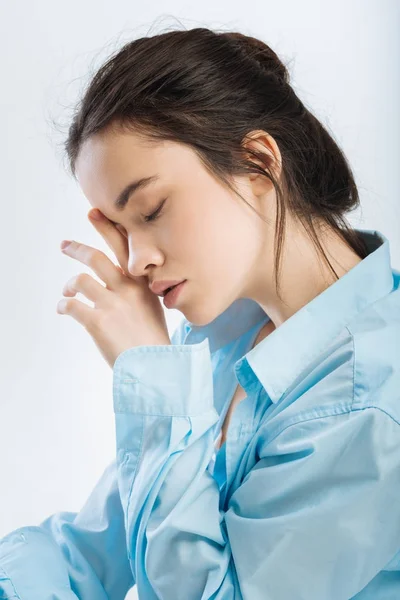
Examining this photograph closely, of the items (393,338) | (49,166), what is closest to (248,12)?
(49,166)

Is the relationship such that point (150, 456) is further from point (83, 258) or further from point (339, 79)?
point (339, 79)

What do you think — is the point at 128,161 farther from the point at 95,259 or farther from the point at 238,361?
the point at 238,361

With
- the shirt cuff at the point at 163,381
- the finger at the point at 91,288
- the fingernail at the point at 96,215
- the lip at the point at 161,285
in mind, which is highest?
the fingernail at the point at 96,215

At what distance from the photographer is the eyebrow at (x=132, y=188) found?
111cm

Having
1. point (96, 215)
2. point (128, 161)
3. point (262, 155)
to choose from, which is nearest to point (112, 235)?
point (96, 215)

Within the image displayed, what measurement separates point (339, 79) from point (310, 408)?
3.03 feet

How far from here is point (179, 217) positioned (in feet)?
3.69

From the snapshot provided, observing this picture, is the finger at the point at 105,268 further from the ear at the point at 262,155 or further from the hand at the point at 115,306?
the ear at the point at 262,155

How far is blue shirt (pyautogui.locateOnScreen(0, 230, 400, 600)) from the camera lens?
97 centimetres

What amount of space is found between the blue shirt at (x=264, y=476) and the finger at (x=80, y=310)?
108mm

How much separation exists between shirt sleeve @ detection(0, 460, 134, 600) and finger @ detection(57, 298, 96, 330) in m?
0.28

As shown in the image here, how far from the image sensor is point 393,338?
104 cm

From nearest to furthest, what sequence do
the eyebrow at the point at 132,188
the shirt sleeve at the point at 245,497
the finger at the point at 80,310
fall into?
the shirt sleeve at the point at 245,497 → the eyebrow at the point at 132,188 → the finger at the point at 80,310

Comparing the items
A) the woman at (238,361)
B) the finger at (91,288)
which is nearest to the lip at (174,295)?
the woman at (238,361)
